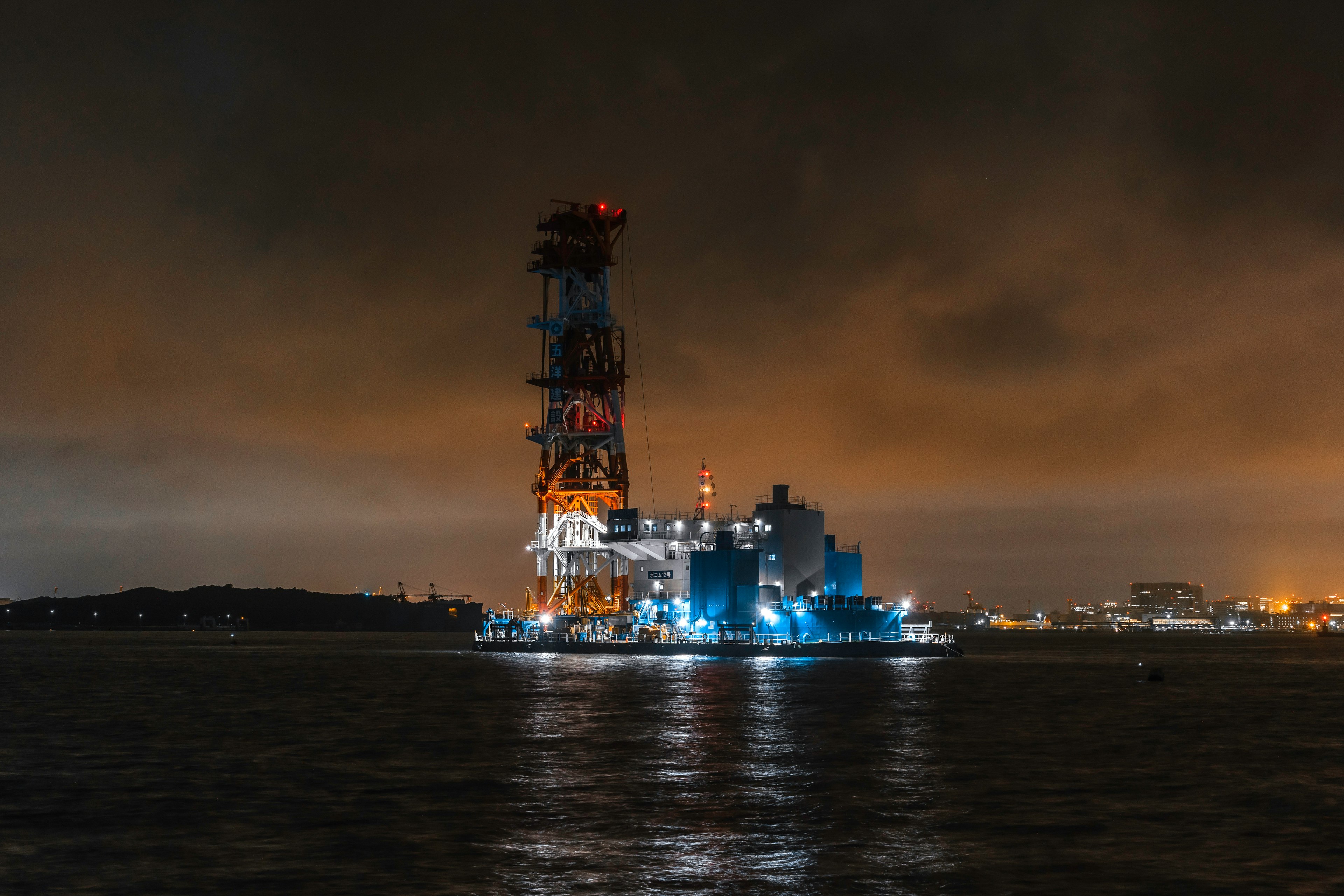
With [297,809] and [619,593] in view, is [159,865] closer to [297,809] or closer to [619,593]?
[297,809]

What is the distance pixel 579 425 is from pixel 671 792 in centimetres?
7978

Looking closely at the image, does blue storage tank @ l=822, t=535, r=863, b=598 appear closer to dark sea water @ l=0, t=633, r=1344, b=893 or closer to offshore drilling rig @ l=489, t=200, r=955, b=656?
offshore drilling rig @ l=489, t=200, r=955, b=656

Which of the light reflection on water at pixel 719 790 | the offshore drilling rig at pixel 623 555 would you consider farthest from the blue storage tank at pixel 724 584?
the light reflection on water at pixel 719 790

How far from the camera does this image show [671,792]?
29.5m

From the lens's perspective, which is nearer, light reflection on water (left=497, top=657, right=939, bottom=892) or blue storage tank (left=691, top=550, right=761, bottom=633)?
light reflection on water (left=497, top=657, right=939, bottom=892)

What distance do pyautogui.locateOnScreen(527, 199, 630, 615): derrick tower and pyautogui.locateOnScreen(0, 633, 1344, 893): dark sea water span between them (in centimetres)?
4221

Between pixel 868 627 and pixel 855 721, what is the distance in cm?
4569

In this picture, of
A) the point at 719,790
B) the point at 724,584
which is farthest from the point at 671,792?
the point at 724,584

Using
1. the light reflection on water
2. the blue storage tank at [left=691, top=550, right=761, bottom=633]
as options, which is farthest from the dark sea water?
the blue storage tank at [left=691, top=550, right=761, bottom=633]

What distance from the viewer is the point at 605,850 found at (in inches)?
876

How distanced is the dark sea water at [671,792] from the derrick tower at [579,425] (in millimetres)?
42208

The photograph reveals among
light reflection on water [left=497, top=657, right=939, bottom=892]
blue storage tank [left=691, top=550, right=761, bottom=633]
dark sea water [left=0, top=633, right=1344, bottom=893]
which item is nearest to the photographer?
dark sea water [left=0, top=633, right=1344, bottom=893]

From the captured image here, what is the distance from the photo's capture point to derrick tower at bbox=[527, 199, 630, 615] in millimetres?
107500

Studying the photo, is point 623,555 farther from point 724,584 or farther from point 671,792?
point 671,792
